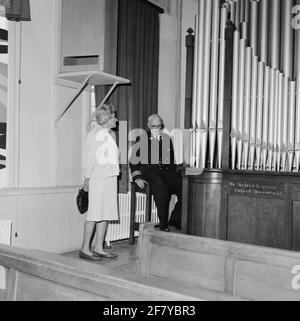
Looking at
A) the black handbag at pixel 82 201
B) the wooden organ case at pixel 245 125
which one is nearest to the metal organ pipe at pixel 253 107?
the wooden organ case at pixel 245 125

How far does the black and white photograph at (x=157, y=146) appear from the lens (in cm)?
213

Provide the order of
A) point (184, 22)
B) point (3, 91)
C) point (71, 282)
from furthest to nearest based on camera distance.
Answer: point (184, 22)
point (3, 91)
point (71, 282)

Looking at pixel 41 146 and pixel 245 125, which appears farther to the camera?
pixel 41 146

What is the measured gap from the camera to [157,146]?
4844 millimetres

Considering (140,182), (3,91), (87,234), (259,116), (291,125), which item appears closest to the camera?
(291,125)

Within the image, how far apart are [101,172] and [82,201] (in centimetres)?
46

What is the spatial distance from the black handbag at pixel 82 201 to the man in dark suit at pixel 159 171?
676 millimetres

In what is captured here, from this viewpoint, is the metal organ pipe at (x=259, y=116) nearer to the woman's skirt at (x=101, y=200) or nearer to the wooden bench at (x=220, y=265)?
the woman's skirt at (x=101, y=200)

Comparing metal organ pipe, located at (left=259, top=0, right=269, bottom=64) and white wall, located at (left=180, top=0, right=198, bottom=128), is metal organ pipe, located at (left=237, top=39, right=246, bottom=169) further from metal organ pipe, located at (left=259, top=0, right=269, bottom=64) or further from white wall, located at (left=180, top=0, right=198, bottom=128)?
white wall, located at (left=180, top=0, right=198, bottom=128)

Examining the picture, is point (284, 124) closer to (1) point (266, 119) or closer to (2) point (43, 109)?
(1) point (266, 119)

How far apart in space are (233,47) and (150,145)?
5.49 ft

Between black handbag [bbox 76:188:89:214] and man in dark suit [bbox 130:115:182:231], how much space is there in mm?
676

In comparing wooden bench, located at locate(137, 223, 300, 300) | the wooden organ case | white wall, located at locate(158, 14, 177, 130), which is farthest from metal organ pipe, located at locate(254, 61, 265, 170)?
white wall, located at locate(158, 14, 177, 130)

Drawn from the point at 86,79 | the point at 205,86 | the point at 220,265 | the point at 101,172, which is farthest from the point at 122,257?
the point at 220,265
